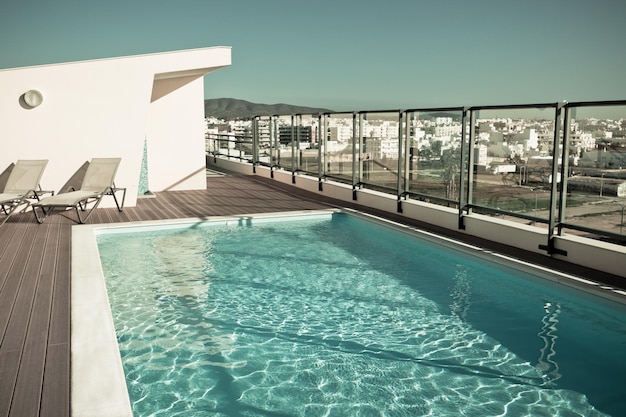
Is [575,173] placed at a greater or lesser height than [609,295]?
greater

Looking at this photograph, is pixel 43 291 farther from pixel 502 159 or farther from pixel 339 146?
pixel 339 146

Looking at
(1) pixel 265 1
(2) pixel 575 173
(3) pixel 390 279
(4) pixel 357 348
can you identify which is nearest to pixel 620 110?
(2) pixel 575 173

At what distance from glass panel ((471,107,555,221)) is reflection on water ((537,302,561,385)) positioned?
1649 millimetres

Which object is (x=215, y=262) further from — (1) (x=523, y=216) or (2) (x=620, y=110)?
(2) (x=620, y=110)

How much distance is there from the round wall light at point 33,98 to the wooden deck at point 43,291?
1956mm

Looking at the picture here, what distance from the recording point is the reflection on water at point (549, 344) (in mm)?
4098

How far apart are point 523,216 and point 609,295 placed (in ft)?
Result: 6.60

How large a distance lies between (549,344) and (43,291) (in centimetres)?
466

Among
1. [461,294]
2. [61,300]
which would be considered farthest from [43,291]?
[461,294]

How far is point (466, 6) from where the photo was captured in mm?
69250

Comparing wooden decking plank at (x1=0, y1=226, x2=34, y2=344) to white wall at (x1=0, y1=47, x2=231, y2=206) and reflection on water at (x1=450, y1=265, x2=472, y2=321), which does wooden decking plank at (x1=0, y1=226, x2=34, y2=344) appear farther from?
reflection on water at (x1=450, y1=265, x2=472, y2=321)

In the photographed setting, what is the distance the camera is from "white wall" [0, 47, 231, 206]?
31.3 feet

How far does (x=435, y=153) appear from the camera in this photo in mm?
8555

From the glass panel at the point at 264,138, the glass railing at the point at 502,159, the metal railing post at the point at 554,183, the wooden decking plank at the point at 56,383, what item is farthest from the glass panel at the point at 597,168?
the glass panel at the point at 264,138
